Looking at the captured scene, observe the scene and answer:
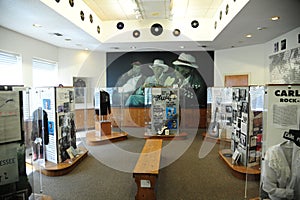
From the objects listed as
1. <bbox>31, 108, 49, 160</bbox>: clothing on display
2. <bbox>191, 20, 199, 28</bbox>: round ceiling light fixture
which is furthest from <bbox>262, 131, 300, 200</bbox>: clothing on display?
<bbox>191, 20, 199, 28</bbox>: round ceiling light fixture

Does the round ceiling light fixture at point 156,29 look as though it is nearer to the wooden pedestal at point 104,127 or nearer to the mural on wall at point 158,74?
the mural on wall at point 158,74

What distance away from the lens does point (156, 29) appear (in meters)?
6.61

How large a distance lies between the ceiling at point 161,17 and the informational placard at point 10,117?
2.24m

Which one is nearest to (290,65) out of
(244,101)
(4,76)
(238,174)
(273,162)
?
(244,101)

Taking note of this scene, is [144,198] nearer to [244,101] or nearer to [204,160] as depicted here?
[204,160]

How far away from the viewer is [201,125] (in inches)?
333

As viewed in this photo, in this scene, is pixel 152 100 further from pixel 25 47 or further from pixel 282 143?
pixel 282 143

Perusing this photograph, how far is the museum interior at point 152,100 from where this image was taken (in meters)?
2.36

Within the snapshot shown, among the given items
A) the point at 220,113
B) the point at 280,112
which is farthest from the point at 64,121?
the point at 220,113

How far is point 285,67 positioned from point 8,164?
6343 mm

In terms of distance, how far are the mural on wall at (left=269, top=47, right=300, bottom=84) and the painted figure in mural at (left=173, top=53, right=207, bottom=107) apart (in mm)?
2780

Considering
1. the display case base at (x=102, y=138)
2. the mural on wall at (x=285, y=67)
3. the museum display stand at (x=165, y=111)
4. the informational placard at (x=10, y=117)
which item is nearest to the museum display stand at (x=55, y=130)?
the display case base at (x=102, y=138)

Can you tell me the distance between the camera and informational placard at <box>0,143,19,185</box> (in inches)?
80.0

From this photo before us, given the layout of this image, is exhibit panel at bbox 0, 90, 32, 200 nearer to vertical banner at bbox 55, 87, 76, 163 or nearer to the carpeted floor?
the carpeted floor
